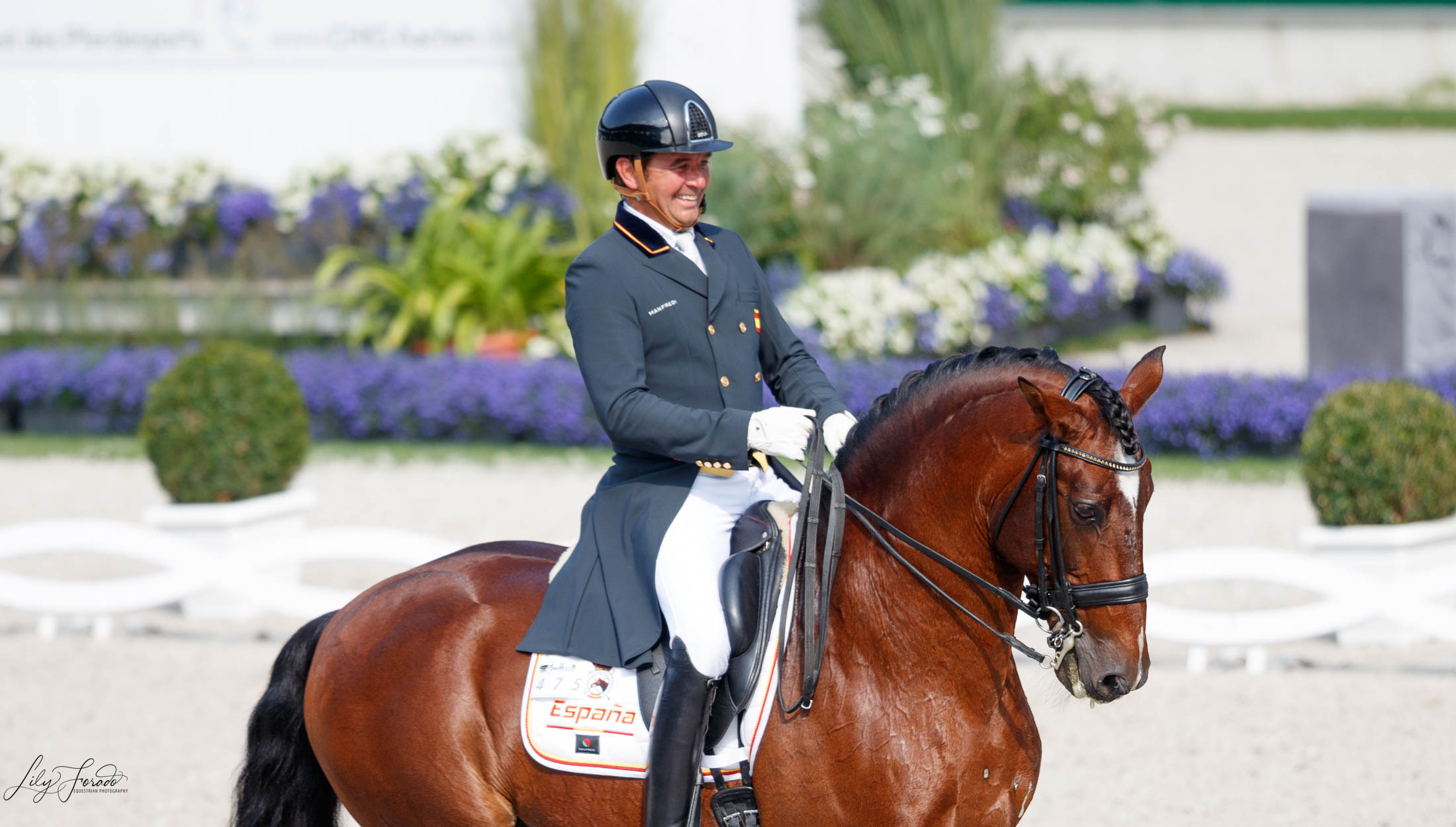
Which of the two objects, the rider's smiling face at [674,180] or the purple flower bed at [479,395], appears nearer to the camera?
the rider's smiling face at [674,180]

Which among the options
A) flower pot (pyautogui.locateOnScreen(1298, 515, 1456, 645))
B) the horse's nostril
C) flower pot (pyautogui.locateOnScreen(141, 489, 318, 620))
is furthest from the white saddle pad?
flower pot (pyautogui.locateOnScreen(141, 489, 318, 620))

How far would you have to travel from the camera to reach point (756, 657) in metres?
3.11

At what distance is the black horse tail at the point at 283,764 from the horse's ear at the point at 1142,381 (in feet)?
6.98

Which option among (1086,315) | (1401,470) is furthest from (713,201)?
(1401,470)

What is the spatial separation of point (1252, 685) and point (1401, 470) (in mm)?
1411

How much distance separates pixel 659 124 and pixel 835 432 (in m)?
0.77

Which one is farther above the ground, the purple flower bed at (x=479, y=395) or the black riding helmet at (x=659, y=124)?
the black riding helmet at (x=659, y=124)

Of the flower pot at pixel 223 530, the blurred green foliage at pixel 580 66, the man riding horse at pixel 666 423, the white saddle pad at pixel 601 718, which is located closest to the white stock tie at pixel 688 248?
the man riding horse at pixel 666 423

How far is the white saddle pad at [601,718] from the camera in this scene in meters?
3.13

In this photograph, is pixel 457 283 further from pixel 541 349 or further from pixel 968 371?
pixel 968 371

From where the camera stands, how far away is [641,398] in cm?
307

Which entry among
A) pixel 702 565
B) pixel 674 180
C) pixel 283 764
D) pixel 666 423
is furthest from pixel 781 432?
pixel 283 764

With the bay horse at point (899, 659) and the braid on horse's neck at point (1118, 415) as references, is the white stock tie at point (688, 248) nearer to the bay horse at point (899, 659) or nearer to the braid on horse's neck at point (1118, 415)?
the bay horse at point (899, 659)

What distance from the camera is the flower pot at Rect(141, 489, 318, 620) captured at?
→ 804 cm
